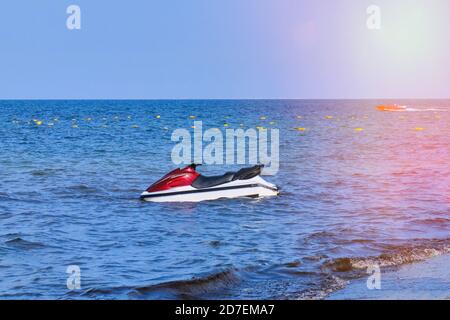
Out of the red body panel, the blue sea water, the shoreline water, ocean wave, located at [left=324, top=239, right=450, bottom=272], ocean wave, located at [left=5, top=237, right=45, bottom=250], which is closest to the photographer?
the shoreline water

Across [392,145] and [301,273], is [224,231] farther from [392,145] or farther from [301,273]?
[392,145]

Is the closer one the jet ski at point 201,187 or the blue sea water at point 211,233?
the blue sea water at point 211,233

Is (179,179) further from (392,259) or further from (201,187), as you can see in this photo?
(392,259)

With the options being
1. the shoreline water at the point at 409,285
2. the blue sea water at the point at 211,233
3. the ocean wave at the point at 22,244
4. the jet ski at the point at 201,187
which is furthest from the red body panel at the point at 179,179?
the shoreline water at the point at 409,285

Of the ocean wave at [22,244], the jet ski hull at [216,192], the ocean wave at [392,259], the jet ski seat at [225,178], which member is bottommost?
the ocean wave at [392,259]

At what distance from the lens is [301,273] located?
1146 centimetres

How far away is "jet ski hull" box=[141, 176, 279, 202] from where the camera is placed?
59.8 ft

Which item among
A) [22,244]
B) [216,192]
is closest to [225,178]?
[216,192]

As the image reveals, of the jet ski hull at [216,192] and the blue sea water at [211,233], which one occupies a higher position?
the jet ski hull at [216,192]

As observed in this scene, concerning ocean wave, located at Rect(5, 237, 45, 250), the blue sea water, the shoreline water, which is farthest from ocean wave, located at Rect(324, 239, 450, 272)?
ocean wave, located at Rect(5, 237, 45, 250)

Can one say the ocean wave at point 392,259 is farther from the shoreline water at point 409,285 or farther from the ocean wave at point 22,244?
the ocean wave at point 22,244

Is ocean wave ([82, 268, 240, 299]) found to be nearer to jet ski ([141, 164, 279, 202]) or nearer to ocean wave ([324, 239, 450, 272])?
ocean wave ([324, 239, 450, 272])

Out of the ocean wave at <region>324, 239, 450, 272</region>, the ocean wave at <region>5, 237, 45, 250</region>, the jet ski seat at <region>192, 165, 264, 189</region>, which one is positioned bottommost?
the ocean wave at <region>324, 239, 450, 272</region>

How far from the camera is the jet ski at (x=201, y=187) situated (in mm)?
18219
